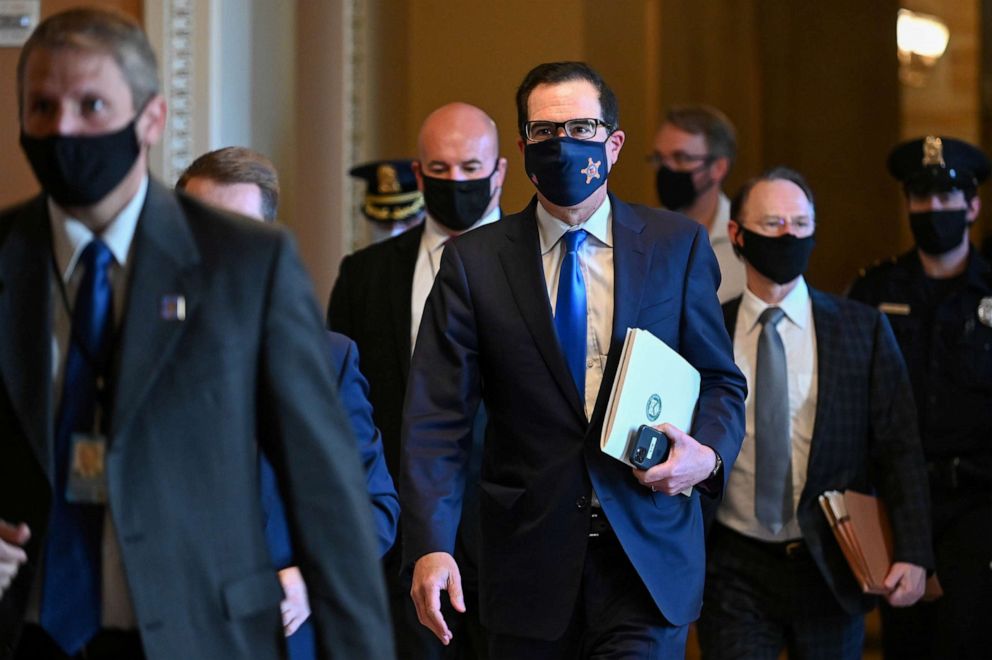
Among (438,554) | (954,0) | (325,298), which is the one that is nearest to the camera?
(438,554)

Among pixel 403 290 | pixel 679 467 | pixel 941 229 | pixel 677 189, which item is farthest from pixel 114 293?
pixel 677 189

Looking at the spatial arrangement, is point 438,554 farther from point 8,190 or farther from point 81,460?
point 8,190

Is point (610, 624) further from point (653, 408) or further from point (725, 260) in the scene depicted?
point (725, 260)

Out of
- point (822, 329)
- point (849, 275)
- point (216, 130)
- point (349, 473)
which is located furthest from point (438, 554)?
point (849, 275)

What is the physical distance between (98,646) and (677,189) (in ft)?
15.1

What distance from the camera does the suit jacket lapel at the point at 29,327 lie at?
2.31 metres

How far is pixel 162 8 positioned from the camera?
6070 mm

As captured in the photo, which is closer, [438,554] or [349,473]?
[349,473]

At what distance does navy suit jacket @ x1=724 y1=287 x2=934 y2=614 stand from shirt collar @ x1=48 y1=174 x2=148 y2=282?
2805 millimetres

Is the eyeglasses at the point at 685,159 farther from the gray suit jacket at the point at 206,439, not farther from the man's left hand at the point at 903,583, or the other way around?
the gray suit jacket at the point at 206,439

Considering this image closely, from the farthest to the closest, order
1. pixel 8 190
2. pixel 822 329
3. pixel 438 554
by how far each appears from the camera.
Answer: pixel 8 190, pixel 822 329, pixel 438 554

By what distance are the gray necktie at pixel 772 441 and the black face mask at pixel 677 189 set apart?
186cm

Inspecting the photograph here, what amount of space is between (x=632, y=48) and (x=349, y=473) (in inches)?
199

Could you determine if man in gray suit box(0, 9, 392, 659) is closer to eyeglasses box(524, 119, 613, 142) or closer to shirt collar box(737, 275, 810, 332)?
eyeglasses box(524, 119, 613, 142)
